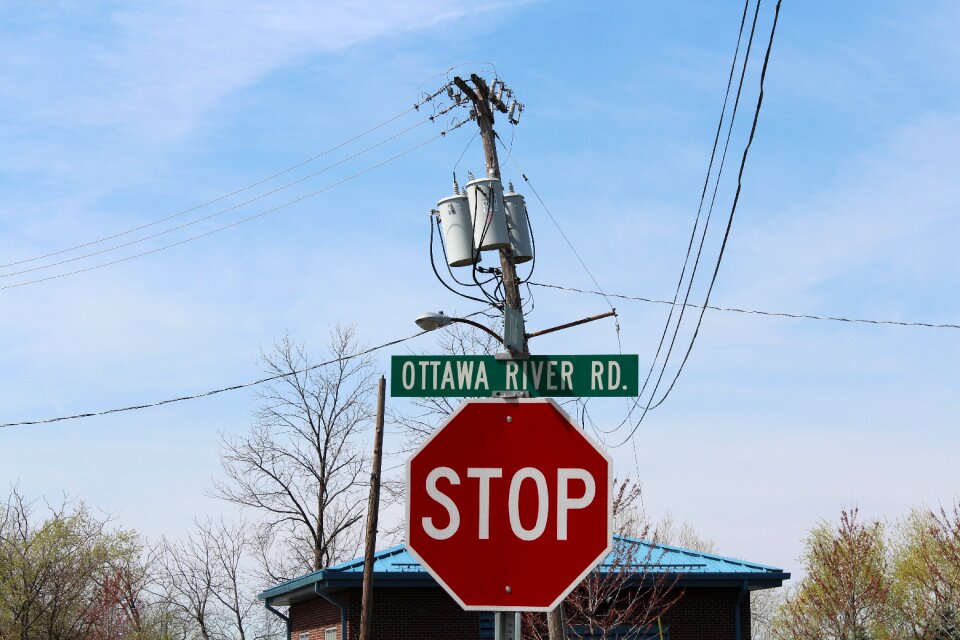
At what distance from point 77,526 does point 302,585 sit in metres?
13.0

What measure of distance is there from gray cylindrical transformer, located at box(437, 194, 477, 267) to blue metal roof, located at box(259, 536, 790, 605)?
12.1 metres

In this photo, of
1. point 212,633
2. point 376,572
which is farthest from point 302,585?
point 212,633

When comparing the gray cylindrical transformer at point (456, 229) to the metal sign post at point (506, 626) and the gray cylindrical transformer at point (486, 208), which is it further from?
the metal sign post at point (506, 626)

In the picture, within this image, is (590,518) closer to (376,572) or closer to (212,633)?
(376,572)

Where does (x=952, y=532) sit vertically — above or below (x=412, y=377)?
above

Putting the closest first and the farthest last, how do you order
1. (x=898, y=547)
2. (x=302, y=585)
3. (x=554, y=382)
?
(x=554, y=382), (x=302, y=585), (x=898, y=547)

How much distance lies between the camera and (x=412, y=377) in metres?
5.56

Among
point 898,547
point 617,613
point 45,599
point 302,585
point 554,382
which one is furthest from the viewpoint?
point 898,547

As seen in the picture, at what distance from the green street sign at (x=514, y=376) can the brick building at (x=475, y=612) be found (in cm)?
1867

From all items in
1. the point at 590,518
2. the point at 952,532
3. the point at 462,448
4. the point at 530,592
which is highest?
the point at 952,532

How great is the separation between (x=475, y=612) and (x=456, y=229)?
1368 cm

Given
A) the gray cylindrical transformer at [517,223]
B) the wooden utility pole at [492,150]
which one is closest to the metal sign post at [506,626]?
the gray cylindrical transformer at [517,223]

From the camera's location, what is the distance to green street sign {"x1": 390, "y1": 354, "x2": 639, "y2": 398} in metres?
5.32

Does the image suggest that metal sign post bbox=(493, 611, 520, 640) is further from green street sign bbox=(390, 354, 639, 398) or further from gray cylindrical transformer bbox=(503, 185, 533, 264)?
gray cylindrical transformer bbox=(503, 185, 533, 264)
